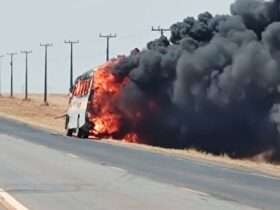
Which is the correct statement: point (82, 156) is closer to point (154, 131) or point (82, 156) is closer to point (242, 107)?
point (242, 107)

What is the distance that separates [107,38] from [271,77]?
194 ft

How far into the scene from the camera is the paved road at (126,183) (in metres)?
15.8

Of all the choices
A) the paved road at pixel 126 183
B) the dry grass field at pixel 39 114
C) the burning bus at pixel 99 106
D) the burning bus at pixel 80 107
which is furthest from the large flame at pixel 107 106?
the paved road at pixel 126 183

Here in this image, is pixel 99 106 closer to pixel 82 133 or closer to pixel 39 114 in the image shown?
pixel 82 133

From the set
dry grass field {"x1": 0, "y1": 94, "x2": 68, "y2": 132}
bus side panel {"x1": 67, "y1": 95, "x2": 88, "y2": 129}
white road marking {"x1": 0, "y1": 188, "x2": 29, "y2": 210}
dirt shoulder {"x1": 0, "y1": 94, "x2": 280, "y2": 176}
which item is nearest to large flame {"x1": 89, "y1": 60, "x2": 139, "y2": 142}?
bus side panel {"x1": 67, "y1": 95, "x2": 88, "y2": 129}

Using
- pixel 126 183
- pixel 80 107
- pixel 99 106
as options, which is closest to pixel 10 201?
pixel 126 183

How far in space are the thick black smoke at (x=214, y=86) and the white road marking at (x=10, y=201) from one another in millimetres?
23335

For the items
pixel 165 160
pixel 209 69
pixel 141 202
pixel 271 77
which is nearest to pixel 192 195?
pixel 141 202

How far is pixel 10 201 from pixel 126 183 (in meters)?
5.09

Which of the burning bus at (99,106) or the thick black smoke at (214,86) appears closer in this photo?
the thick black smoke at (214,86)

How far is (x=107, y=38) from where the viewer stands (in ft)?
323

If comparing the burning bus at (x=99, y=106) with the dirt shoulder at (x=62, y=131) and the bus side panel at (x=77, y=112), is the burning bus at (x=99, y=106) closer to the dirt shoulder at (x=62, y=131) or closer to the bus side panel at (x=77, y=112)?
the bus side panel at (x=77, y=112)

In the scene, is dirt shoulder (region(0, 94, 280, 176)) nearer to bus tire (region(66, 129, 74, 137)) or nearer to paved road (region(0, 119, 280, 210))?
paved road (region(0, 119, 280, 210))

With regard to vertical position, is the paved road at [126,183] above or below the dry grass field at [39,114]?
above
